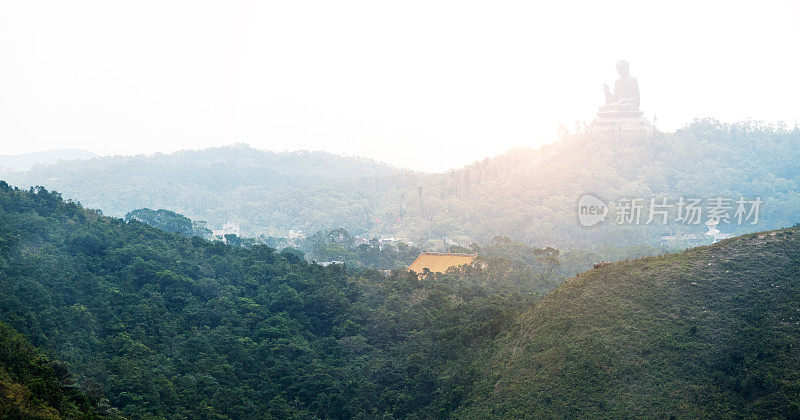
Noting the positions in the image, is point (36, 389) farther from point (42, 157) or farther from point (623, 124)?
point (42, 157)

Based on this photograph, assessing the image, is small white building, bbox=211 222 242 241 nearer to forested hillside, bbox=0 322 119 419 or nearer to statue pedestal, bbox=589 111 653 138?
statue pedestal, bbox=589 111 653 138

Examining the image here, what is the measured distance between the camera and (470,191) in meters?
68.7

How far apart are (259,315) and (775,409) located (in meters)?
16.8

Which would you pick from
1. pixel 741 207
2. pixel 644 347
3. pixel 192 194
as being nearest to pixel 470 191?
pixel 741 207

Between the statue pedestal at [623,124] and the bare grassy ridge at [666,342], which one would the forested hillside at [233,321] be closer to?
the bare grassy ridge at [666,342]

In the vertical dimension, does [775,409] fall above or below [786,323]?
below

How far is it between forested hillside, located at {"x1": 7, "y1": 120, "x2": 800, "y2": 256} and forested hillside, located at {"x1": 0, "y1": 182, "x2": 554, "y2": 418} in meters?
24.5

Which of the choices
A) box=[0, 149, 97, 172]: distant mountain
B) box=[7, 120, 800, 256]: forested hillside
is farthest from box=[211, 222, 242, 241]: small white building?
box=[0, 149, 97, 172]: distant mountain

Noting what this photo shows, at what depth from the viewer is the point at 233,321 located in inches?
901

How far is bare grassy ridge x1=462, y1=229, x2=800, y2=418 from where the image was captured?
14.2 meters

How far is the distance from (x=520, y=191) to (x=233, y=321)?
44.2m

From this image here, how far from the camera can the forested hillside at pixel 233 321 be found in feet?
57.9

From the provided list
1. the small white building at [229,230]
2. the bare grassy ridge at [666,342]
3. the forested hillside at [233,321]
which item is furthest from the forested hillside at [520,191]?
the bare grassy ridge at [666,342]

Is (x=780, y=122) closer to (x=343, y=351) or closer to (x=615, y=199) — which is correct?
(x=615, y=199)
